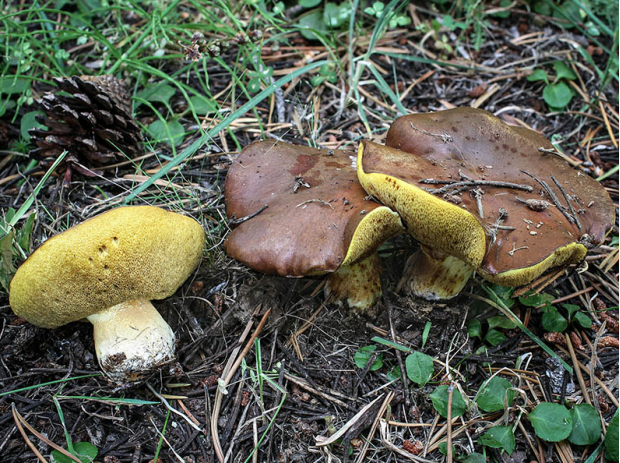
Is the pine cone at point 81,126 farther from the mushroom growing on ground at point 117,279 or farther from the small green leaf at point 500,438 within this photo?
the small green leaf at point 500,438

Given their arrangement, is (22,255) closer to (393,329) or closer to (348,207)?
(348,207)

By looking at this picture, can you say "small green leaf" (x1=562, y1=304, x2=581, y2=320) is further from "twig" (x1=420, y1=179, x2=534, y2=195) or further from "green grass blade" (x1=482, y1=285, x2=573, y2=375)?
"twig" (x1=420, y1=179, x2=534, y2=195)

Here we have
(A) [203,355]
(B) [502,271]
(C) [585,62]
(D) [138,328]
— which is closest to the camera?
(B) [502,271]

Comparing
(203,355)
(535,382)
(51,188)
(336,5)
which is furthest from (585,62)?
(51,188)

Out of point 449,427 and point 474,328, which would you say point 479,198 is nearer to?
point 474,328

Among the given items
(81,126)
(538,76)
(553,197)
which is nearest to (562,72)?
(538,76)
